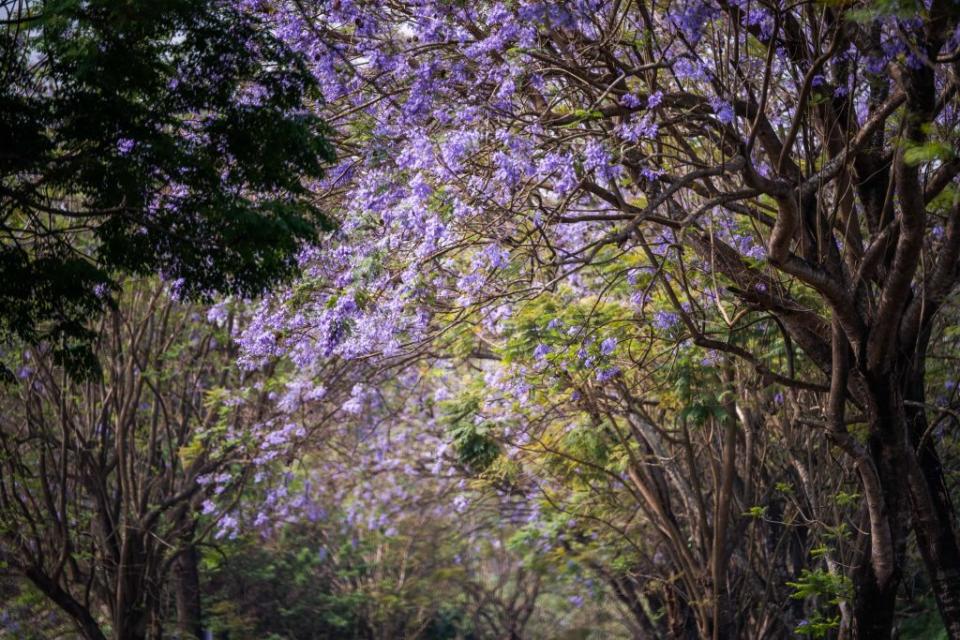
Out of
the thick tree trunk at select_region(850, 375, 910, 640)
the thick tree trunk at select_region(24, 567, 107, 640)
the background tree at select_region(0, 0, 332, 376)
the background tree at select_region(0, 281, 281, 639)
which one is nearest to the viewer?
the background tree at select_region(0, 0, 332, 376)

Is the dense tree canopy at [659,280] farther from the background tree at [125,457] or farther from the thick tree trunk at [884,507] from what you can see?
the background tree at [125,457]

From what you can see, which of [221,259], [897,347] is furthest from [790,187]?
[221,259]

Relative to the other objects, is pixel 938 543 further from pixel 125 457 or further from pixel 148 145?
pixel 125 457

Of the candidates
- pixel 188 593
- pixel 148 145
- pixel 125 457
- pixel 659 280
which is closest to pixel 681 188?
pixel 659 280

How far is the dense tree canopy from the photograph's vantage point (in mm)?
6301

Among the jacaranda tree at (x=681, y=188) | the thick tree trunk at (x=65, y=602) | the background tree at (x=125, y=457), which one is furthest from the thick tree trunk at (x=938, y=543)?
the thick tree trunk at (x=65, y=602)

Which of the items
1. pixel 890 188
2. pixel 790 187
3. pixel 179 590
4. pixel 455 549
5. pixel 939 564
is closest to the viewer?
pixel 790 187

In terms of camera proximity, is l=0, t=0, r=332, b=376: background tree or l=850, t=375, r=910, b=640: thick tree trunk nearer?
l=0, t=0, r=332, b=376: background tree

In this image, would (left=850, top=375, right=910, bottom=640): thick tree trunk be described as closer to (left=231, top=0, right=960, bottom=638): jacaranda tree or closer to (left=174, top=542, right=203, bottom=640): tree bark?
(left=231, top=0, right=960, bottom=638): jacaranda tree

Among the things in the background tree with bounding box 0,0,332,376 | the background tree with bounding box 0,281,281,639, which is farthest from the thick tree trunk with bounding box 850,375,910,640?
the background tree with bounding box 0,281,281,639

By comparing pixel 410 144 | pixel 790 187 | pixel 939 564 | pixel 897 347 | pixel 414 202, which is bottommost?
pixel 939 564

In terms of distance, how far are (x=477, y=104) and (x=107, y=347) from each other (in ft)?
21.2

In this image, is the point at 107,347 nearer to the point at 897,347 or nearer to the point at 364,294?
the point at 364,294

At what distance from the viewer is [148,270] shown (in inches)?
259
